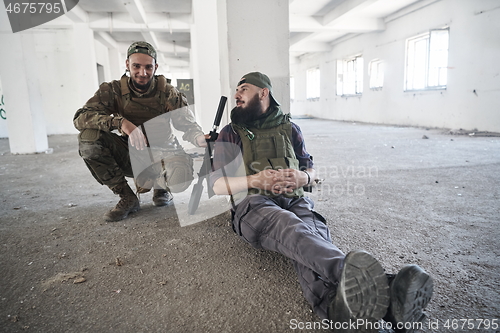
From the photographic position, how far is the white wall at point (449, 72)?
7191 millimetres

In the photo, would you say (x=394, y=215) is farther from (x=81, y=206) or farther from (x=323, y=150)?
(x=323, y=150)

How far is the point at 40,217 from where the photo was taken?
2.43 metres

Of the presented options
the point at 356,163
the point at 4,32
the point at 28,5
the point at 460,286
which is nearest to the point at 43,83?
the point at 28,5

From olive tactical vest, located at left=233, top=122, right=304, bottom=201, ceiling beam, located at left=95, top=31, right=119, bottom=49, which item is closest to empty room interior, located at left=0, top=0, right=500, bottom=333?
olive tactical vest, located at left=233, top=122, right=304, bottom=201

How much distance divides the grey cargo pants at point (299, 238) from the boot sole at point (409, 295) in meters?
0.19

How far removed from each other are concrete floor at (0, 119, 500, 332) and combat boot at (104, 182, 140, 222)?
0.22ft

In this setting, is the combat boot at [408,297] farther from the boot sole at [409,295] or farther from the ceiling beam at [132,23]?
the ceiling beam at [132,23]

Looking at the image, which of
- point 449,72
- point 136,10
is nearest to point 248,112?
point 136,10

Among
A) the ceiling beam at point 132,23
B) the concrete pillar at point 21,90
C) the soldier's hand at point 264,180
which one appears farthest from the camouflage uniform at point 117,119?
the ceiling beam at point 132,23

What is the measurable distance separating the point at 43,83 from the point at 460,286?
11.4 metres

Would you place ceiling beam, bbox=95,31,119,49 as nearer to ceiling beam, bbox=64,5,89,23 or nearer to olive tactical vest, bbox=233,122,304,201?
ceiling beam, bbox=64,5,89,23

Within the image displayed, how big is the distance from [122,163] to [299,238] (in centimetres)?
170

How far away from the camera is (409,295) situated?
3.23 ft

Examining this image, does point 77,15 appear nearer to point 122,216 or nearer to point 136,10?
point 136,10
